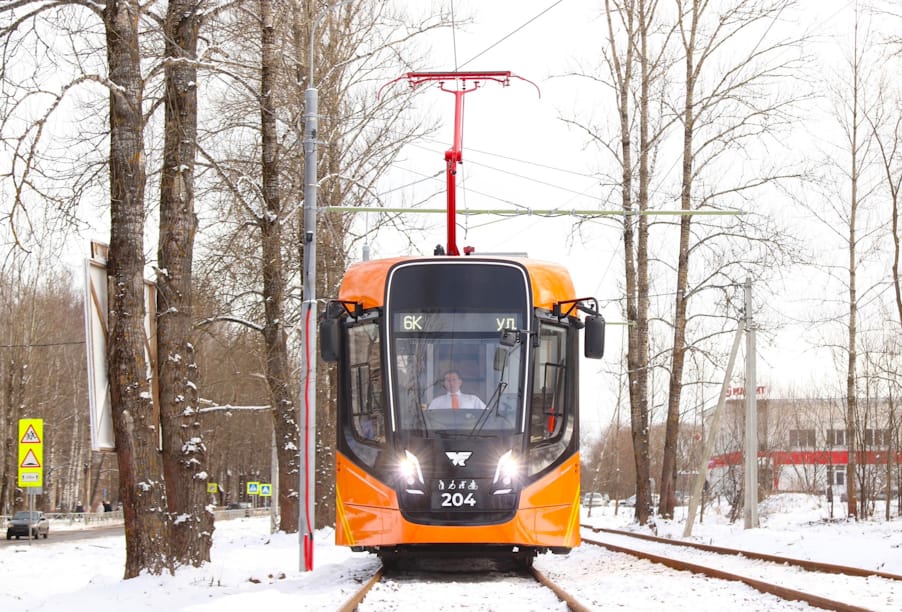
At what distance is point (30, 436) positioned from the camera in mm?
29312

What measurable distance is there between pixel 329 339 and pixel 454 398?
162 cm

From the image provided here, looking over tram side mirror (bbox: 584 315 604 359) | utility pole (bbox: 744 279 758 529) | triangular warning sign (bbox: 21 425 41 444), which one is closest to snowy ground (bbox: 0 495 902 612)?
utility pole (bbox: 744 279 758 529)

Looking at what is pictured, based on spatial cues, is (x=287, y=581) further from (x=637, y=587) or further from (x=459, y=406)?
(x=637, y=587)

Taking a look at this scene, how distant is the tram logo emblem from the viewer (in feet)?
42.1

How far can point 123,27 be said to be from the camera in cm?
1297

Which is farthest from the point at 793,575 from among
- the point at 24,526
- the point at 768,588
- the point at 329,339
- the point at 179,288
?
the point at 24,526

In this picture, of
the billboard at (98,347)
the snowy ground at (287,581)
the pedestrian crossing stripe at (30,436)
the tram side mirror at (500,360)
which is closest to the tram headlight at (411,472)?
the snowy ground at (287,581)

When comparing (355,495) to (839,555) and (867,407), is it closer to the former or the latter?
(839,555)

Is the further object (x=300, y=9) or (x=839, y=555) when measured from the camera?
(x=300, y=9)

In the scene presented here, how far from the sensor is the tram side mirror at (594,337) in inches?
526

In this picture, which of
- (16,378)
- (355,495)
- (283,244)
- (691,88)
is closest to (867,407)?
(691,88)

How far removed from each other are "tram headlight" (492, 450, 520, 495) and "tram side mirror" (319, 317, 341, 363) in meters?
2.27

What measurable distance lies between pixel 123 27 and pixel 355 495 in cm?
559

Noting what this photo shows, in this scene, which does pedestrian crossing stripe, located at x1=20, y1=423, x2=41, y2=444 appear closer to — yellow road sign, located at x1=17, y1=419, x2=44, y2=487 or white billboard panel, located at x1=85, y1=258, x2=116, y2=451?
yellow road sign, located at x1=17, y1=419, x2=44, y2=487
